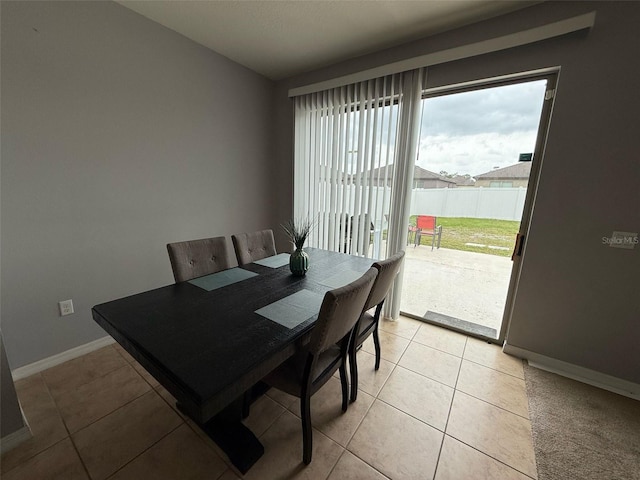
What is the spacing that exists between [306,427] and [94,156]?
7.71ft

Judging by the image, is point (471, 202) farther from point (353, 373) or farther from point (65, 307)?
point (65, 307)

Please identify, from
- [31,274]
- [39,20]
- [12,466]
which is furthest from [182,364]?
[39,20]

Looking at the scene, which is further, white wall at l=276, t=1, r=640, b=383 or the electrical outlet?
the electrical outlet

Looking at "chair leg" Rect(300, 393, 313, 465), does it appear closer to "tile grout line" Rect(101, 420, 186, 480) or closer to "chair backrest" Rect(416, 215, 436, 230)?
"tile grout line" Rect(101, 420, 186, 480)

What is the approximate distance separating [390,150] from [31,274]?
299 cm

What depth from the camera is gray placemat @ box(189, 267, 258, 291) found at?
5.15 ft

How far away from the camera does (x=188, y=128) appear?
237 centimetres

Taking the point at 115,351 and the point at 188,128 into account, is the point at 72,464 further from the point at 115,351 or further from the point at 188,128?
the point at 188,128

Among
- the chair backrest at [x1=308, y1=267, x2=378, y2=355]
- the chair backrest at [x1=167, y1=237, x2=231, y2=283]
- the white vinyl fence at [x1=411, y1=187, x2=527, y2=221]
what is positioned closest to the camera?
the chair backrest at [x1=308, y1=267, x2=378, y2=355]

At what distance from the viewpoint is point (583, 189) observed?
174cm

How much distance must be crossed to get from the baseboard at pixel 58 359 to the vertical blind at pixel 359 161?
87.4 inches

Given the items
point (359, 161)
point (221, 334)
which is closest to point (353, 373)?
point (221, 334)

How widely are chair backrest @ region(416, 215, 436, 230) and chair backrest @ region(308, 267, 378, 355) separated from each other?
5.48 feet

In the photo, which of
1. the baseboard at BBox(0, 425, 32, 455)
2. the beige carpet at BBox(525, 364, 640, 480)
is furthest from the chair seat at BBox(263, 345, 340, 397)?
A: the baseboard at BBox(0, 425, 32, 455)
